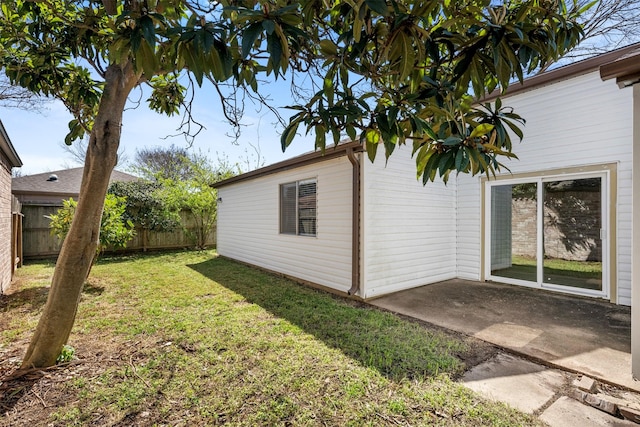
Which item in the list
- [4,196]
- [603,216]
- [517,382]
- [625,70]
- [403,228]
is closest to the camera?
[625,70]

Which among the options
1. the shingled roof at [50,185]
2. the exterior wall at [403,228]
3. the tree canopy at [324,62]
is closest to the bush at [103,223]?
the tree canopy at [324,62]

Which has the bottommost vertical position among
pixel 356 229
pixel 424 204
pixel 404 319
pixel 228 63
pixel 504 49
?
pixel 404 319

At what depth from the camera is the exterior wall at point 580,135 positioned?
4836mm

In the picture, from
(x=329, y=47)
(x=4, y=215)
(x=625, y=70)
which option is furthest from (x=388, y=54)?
(x=4, y=215)

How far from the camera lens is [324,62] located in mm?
2104

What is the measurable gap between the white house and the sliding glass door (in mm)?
18

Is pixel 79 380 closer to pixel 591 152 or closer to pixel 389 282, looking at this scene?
pixel 389 282

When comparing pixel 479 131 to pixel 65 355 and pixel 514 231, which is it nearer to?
pixel 65 355

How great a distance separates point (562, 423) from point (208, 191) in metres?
13.0

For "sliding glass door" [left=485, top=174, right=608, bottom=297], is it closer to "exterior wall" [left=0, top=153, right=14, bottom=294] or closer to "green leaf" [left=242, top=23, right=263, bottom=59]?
"green leaf" [left=242, top=23, right=263, bottom=59]

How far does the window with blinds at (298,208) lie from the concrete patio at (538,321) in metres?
2.26

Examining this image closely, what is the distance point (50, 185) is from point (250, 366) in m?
16.1

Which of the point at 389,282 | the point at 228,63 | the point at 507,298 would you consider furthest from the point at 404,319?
the point at 228,63

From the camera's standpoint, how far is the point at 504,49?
5.21 ft
